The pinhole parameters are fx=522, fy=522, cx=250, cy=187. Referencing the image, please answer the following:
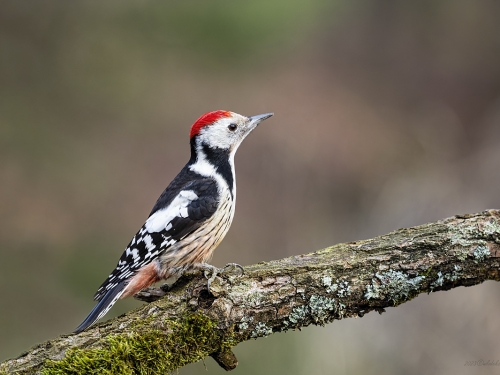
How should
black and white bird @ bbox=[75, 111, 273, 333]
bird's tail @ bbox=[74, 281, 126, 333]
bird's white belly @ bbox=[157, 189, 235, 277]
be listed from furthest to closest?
bird's white belly @ bbox=[157, 189, 235, 277]
black and white bird @ bbox=[75, 111, 273, 333]
bird's tail @ bbox=[74, 281, 126, 333]

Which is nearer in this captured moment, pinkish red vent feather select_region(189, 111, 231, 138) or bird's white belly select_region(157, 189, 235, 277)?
bird's white belly select_region(157, 189, 235, 277)

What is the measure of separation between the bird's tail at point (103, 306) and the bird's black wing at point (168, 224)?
64 mm

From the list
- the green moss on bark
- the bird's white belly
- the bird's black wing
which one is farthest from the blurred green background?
the green moss on bark

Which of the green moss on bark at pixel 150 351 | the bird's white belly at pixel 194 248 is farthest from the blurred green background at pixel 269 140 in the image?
the green moss on bark at pixel 150 351

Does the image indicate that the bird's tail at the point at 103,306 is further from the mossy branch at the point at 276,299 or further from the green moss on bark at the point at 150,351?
the green moss on bark at the point at 150,351

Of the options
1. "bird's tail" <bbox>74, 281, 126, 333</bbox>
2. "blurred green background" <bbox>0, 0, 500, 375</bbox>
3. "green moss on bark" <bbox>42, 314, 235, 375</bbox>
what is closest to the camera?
"green moss on bark" <bbox>42, 314, 235, 375</bbox>

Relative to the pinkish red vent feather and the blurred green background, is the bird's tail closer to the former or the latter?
the pinkish red vent feather

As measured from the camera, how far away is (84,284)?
6.23m

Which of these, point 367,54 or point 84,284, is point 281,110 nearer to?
point 367,54

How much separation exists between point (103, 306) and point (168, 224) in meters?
0.70

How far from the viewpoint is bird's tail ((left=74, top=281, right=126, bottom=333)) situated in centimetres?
259

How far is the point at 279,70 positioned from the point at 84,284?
5.79 m

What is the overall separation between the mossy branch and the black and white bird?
1.26 ft

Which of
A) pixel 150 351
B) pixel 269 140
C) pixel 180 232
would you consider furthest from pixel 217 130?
pixel 269 140
